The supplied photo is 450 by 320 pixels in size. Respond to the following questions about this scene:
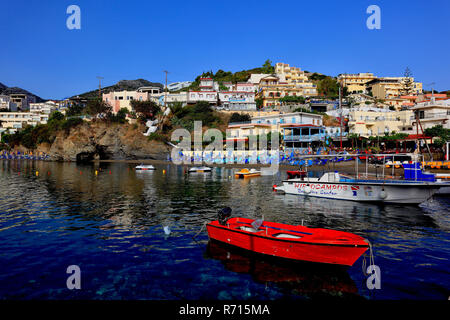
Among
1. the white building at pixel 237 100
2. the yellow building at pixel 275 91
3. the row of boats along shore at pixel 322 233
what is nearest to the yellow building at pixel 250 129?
the white building at pixel 237 100

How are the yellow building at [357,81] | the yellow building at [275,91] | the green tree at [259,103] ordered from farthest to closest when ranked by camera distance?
the yellow building at [357,81] → the green tree at [259,103] → the yellow building at [275,91]

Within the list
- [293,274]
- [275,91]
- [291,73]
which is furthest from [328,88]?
[293,274]

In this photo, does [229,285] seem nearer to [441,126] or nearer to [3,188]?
[3,188]

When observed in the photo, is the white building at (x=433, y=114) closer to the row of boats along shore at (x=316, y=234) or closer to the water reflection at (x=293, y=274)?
the row of boats along shore at (x=316, y=234)

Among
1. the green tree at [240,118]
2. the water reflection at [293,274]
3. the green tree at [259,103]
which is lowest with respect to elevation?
the water reflection at [293,274]

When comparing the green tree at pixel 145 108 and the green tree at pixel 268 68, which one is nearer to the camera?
the green tree at pixel 145 108

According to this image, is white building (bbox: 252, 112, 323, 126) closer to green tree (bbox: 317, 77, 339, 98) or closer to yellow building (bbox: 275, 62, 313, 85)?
yellow building (bbox: 275, 62, 313, 85)

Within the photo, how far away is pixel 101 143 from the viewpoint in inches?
3814

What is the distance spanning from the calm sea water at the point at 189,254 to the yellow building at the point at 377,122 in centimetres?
5598

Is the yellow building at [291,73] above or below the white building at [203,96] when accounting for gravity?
above

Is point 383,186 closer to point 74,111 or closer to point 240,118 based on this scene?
point 240,118

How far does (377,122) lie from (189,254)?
259 ft

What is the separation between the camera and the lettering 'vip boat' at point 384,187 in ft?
76.8
